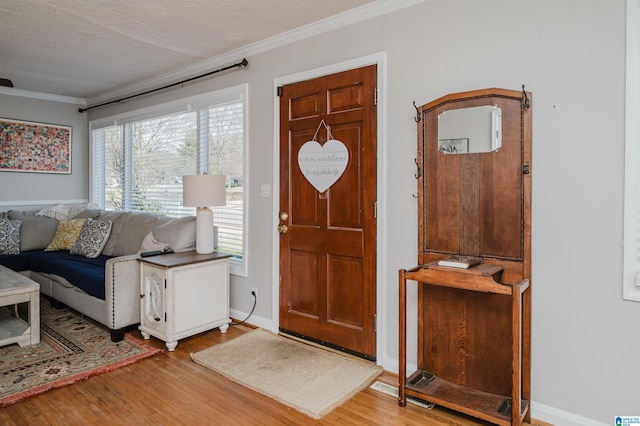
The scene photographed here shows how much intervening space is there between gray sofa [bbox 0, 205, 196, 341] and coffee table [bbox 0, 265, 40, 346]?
0.40m

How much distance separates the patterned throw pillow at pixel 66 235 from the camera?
4516 mm

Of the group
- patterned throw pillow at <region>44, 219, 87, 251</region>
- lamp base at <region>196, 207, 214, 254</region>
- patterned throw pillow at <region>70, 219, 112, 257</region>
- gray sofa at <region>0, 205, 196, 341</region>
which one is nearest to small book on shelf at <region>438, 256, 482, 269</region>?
lamp base at <region>196, 207, 214, 254</region>

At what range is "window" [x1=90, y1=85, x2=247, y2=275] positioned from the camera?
12.6 feet

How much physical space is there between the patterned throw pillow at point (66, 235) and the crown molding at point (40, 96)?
1945mm

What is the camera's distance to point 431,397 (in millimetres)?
2203

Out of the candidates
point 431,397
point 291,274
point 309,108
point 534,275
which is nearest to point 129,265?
point 291,274

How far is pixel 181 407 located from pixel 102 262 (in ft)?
7.07

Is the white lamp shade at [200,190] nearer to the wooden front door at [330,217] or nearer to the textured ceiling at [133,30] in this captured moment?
the wooden front door at [330,217]

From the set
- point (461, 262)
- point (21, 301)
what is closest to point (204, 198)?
point (21, 301)

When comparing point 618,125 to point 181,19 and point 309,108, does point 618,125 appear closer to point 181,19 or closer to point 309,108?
point 309,108

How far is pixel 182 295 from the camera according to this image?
317 cm

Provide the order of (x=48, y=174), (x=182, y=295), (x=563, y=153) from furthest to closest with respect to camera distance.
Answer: (x=48, y=174), (x=182, y=295), (x=563, y=153)

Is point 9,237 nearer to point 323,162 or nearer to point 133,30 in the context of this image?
point 133,30

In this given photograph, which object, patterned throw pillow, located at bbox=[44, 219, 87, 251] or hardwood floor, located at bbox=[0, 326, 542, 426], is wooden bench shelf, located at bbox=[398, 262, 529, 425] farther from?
patterned throw pillow, located at bbox=[44, 219, 87, 251]
